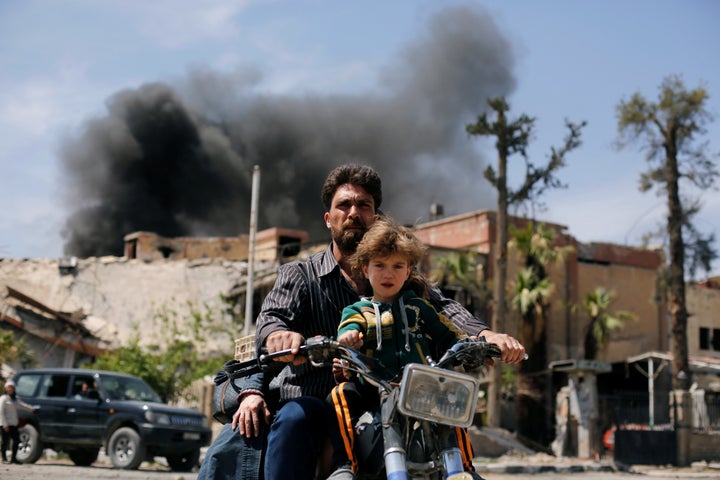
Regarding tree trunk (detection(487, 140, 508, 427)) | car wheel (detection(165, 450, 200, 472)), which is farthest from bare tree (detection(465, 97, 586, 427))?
car wheel (detection(165, 450, 200, 472))

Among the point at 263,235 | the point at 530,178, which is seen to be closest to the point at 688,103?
the point at 530,178

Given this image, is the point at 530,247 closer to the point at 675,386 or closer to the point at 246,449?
the point at 675,386

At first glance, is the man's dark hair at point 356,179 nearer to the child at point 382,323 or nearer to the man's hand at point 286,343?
the child at point 382,323

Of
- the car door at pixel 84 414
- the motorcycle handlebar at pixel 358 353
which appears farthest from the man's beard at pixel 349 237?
the car door at pixel 84 414

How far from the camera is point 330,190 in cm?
452

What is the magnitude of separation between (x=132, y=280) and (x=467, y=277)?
42.4 ft

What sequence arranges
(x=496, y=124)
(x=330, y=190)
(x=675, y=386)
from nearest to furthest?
(x=330, y=190) < (x=675, y=386) < (x=496, y=124)

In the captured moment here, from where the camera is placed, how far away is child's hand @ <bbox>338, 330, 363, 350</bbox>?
3518mm

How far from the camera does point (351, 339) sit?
3.52 m

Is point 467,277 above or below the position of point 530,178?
below

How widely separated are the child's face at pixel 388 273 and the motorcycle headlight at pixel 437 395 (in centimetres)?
57

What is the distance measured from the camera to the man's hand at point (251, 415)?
3807 millimetres

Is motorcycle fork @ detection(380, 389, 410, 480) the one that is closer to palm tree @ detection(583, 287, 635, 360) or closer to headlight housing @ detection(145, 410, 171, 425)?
headlight housing @ detection(145, 410, 171, 425)

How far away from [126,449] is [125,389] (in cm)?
149
